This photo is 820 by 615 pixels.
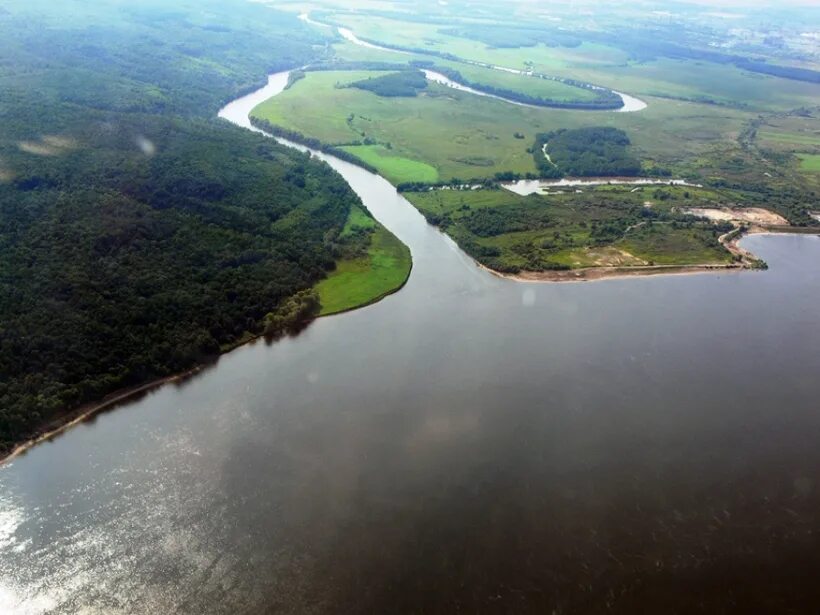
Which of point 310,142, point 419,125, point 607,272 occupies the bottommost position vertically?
point 419,125

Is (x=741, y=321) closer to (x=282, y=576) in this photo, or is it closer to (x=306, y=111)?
(x=282, y=576)

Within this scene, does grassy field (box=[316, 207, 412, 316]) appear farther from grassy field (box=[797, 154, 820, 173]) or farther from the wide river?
grassy field (box=[797, 154, 820, 173])

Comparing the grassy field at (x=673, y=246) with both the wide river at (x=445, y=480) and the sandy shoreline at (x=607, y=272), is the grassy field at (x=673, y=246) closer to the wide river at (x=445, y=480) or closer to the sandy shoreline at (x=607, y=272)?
the sandy shoreline at (x=607, y=272)

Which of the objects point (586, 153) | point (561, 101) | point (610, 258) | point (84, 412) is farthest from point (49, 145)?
point (561, 101)

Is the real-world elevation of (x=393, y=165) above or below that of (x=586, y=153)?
below

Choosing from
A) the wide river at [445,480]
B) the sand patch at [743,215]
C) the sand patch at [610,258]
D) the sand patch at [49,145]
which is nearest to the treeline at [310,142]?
the sand patch at [49,145]

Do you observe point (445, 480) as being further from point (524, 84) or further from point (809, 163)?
point (524, 84)
